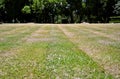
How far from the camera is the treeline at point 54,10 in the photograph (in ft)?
393

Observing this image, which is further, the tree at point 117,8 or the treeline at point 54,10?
the tree at point 117,8

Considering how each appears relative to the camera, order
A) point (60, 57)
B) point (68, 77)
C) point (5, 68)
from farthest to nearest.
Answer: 1. point (60, 57)
2. point (5, 68)
3. point (68, 77)

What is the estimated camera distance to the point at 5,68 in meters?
12.8

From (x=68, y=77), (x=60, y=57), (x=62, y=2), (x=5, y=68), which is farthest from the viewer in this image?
(x=62, y=2)

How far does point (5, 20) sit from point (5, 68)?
117 m

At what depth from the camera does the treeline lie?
120 meters

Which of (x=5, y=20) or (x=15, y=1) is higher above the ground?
(x=15, y=1)

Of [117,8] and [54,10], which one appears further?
[117,8]

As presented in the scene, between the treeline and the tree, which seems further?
the tree

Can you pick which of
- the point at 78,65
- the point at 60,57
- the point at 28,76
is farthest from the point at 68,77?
the point at 60,57

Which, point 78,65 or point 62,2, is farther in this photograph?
point 62,2

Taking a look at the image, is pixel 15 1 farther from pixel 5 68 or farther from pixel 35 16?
pixel 5 68

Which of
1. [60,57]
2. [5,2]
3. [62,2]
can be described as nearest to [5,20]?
[5,2]

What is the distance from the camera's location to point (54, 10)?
400 feet
